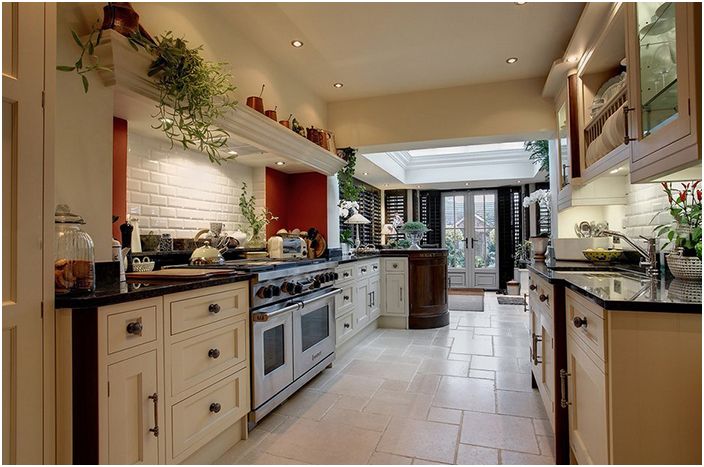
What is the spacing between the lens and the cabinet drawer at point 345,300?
11.5ft

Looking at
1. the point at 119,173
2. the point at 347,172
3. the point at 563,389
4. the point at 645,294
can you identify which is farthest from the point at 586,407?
the point at 347,172

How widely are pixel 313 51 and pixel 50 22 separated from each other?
83.8 inches

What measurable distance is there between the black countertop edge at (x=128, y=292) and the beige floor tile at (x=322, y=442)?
3.00 ft

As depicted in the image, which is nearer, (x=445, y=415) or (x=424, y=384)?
(x=445, y=415)

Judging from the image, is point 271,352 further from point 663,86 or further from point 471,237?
point 471,237

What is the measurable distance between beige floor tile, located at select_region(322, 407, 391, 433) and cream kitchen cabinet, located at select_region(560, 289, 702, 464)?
1.24 metres

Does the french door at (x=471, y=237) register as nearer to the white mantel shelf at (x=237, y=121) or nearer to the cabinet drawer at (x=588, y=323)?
the white mantel shelf at (x=237, y=121)

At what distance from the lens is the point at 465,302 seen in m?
6.58

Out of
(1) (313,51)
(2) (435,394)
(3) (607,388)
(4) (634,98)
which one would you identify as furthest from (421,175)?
(3) (607,388)

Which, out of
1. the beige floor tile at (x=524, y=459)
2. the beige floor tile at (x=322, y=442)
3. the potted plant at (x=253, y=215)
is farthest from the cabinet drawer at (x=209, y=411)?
the potted plant at (x=253, y=215)

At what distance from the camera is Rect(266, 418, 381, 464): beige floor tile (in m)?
1.90

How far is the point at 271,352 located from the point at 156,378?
87cm

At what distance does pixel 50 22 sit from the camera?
1258 mm

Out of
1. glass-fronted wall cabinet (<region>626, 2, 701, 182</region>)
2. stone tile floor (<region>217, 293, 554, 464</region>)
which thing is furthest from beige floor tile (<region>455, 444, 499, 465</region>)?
glass-fronted wall cabinet (<region>626, 2, 701, 182</region>)
